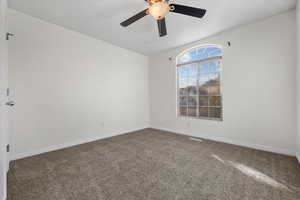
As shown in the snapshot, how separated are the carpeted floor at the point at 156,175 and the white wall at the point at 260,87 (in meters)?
0.38

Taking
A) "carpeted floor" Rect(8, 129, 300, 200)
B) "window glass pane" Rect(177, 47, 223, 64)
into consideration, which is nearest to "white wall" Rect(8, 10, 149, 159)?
"carpeted floor" Rect(8, 129, 300, 200)

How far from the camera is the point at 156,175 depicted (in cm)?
182

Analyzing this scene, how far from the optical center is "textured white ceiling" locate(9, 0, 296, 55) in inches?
85.0

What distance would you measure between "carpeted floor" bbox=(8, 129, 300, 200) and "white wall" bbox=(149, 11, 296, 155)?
1.26 ft

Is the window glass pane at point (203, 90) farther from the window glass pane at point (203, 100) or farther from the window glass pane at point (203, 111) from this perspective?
the window glass pane at point (203, 111)

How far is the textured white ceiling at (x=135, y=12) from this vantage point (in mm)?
2160

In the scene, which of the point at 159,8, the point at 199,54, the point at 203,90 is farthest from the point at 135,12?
the point at 203,90

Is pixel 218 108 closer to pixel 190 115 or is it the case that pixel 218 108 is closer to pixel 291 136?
pixel 190 115

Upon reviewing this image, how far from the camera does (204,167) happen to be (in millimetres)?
2021

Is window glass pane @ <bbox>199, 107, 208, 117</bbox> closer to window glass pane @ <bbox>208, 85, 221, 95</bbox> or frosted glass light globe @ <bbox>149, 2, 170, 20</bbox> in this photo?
window glass pane @ <bbox>208, 85, 221, 95</bbox>

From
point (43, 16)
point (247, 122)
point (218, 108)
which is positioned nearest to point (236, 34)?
point (218, 108)

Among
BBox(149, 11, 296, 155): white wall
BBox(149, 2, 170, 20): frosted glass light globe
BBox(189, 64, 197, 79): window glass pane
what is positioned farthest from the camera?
BBox(189, 64, 197, 79): window glass pane

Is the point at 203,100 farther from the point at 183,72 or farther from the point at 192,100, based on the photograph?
the point at 183,72

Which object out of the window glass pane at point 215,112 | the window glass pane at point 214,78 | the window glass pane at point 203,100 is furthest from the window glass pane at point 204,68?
the window glass pane at point 215,112
